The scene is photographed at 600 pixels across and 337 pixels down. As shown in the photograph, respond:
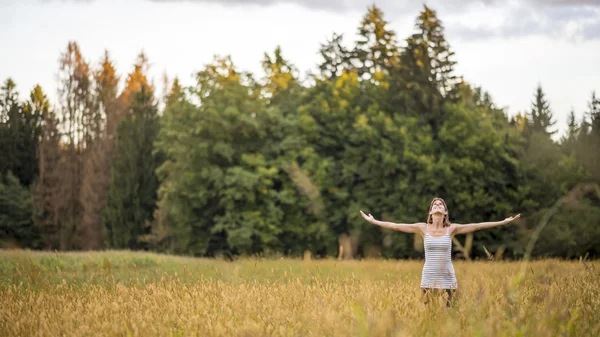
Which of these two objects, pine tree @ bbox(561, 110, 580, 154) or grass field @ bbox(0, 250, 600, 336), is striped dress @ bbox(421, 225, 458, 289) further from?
pine tree @ bbox(561, 110, 580, 154)

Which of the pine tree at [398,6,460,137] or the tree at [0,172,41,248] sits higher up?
the pine tree at [398,6,460,137]

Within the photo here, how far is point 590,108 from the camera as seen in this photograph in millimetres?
42219

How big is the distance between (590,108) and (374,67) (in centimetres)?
1394

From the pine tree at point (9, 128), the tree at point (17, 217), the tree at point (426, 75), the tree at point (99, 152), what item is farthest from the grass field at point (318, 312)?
the pine tree at point (9, 128)

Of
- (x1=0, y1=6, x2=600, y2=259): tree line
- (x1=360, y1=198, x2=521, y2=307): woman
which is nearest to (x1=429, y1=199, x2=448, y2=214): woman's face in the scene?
(x1=360, y1=198, x2=521, y2=307): woman

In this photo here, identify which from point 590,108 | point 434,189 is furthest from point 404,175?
point 590,108

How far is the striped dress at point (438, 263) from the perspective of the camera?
26.4 ft

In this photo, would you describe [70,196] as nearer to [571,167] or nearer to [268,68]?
[268,68]

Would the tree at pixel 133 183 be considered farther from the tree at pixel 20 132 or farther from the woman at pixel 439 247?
the woman at pixel 439 247

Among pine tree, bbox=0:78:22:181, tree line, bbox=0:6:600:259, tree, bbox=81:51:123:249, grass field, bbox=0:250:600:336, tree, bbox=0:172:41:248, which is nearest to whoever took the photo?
grass field, bbox=0:250:600:336

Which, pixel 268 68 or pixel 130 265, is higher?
pixel 268 68

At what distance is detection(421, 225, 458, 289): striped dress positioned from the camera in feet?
26.4

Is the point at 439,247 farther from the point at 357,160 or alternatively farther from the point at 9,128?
the point at 9,128

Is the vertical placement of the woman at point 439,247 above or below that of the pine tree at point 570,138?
below
